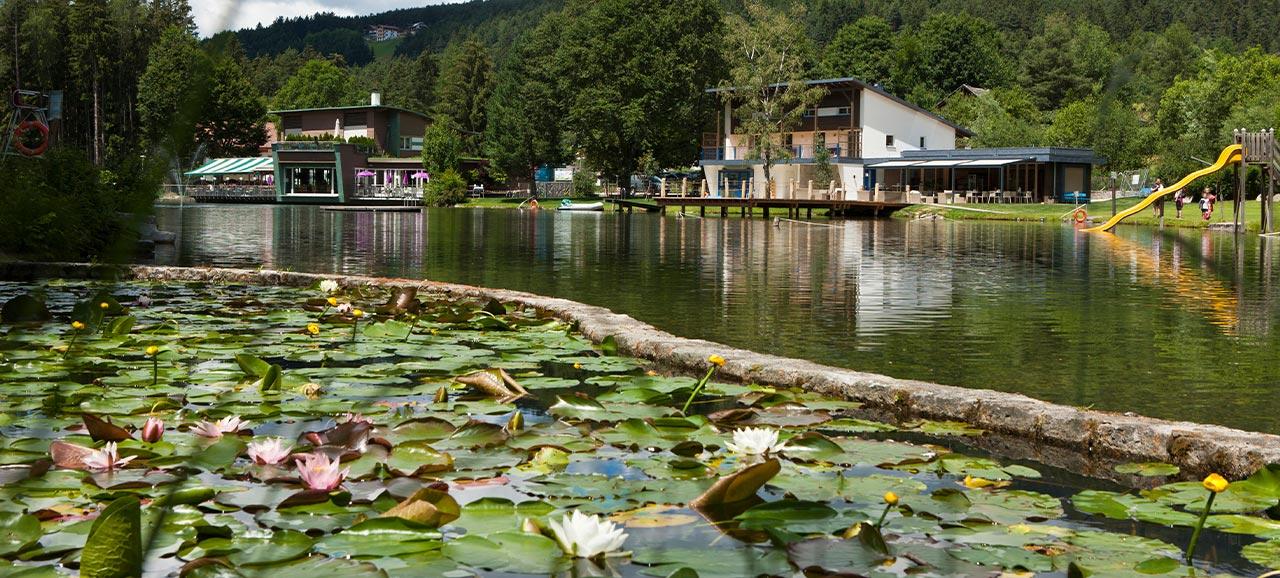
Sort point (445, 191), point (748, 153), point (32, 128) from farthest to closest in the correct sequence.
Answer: point (445, 191), point (748, 153), point (32, 128)

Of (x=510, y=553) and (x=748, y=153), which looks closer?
(x=510, y=553)

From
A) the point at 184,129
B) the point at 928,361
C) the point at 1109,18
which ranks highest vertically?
the point at 1109,18

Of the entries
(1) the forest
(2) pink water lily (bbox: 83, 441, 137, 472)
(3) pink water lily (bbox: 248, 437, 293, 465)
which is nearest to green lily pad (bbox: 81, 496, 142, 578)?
(1) the forest

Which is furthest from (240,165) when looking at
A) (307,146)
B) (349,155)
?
(349,155)

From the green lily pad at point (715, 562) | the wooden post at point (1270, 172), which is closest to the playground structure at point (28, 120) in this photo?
the green lily pad at point (715, 562)

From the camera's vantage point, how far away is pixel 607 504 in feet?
10.9

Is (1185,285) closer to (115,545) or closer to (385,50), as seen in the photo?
(115,545)

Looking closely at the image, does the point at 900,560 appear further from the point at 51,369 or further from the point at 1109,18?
the point at 51,369

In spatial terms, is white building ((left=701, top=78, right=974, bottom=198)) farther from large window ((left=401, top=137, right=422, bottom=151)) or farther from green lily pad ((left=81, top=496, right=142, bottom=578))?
green lily pad ((left=81, top=496, right=142, bottom=578))

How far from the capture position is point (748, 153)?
57688mm

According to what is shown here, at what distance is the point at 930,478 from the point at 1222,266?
56.7 ft

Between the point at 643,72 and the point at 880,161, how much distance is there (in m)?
16.4

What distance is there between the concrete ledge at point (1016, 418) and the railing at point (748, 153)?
51088 mm

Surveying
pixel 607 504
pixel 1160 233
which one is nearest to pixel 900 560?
pixel 607 504
